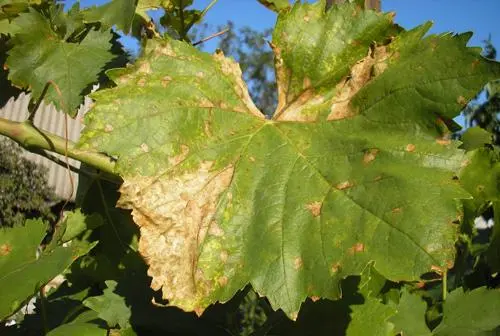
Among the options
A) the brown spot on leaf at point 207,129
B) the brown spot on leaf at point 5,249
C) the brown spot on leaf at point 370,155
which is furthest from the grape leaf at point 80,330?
the brown spot on leaf at point 370,155

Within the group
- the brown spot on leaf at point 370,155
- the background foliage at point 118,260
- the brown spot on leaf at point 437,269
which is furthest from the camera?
the background foliage at point 118,260

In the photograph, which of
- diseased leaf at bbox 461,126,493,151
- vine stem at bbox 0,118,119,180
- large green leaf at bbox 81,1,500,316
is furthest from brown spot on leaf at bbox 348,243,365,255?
diseased leaf at bbox 461,126,493,151

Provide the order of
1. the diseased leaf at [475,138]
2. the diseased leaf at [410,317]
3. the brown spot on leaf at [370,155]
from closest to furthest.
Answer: the brown spot on leaf at [370,155], the diseased leaf at [410,317], the diseased leaf at [475,138]

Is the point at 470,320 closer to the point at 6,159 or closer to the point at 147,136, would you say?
the point at 147,136

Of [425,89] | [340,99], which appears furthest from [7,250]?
[425,89]

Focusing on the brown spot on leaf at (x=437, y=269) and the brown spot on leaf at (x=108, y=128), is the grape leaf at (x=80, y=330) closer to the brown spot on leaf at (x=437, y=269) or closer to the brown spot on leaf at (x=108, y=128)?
the brown spot on leaf at (x=108, y=128)

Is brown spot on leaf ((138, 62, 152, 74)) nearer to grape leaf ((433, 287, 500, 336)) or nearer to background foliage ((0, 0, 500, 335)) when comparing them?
background foliage ((0, 0, 500, 335))

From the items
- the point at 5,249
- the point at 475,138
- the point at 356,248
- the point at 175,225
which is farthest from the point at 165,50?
the point at 475,138
